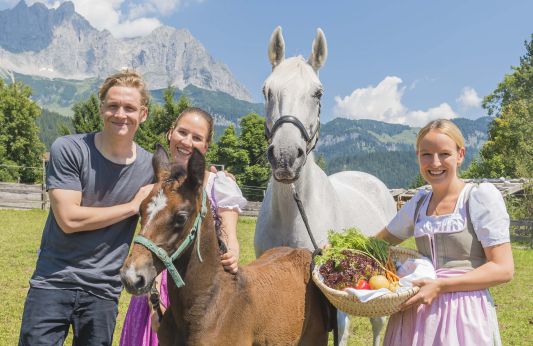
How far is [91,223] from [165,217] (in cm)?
59

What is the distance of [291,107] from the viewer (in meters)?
3.65

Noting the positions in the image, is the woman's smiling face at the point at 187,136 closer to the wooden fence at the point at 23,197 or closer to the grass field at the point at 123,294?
the grass field at the point at 123,294

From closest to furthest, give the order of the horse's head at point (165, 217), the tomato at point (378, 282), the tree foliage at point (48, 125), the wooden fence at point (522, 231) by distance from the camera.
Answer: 1. the horse's head at point (165, 217)
2. the tomato at point (378, 282)
3. the wooden fence at point (522, 231)
4. the tree foliage at point (48, 125)

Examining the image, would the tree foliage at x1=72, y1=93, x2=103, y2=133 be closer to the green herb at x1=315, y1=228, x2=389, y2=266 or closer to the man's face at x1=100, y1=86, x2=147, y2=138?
the man's face at x1=100, y1=86, x2=147, y2=138

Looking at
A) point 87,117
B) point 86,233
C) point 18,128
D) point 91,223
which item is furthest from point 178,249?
point 18,128

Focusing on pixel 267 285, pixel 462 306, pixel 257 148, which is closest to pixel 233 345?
pixel 267 285

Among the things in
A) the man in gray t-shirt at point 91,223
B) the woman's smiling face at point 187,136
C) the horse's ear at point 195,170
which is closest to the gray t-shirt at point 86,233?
the man in gray t-shirt at point 91,223

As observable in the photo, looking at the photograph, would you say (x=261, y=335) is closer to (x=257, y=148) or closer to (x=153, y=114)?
(x=153, y=114)

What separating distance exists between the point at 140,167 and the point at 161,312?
97 centimetres

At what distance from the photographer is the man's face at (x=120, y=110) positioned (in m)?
2.75

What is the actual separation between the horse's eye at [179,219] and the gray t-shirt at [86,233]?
661 mm

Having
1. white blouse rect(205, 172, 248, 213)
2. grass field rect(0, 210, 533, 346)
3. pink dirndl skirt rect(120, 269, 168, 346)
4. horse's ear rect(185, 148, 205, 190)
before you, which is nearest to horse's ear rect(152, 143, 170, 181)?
horse's ear rect(185, 148, 205, 190)

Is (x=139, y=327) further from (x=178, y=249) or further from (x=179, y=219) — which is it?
(x=179, y=219)

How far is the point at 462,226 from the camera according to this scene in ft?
→ 8.38
